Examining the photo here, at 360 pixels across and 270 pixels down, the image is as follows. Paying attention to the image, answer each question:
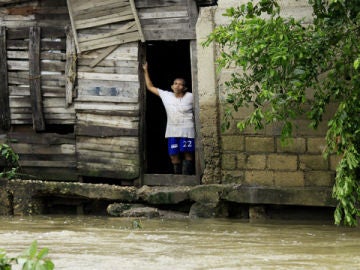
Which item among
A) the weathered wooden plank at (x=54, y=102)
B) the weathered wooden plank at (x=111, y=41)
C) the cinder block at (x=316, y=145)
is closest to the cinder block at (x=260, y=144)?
the cinder block at (x=316, y=145)

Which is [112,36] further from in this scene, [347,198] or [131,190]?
[347,198]

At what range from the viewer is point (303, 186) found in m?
11.1

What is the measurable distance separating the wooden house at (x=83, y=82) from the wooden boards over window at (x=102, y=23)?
14 millimetres

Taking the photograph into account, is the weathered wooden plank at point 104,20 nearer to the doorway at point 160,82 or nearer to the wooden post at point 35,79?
the wooden post at point 35,79

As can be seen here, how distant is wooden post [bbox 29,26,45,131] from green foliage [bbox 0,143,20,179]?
21.7 inches

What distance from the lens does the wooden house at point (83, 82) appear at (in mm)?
12156

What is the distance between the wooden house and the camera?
12156 mm

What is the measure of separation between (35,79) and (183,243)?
4509 mm

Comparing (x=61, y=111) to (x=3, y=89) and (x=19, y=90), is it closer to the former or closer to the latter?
(x=19, y=90)

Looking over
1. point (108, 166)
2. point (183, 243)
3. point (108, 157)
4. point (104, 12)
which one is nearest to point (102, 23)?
point (104, 12)

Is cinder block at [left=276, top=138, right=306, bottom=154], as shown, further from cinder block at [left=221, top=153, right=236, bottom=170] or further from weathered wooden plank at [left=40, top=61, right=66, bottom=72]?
weathered wooden plank at [left=40, top=61, right=66, bottom=72]

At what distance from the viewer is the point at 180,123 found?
39.8ft

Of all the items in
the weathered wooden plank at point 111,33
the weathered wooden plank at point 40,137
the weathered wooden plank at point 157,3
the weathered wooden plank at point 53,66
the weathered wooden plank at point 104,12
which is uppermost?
the weathered wooden plank at point 157,3

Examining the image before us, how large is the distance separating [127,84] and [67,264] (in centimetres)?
493
